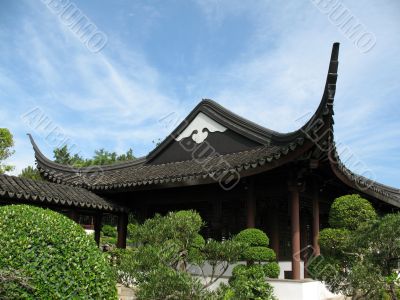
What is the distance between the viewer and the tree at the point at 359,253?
4.93m

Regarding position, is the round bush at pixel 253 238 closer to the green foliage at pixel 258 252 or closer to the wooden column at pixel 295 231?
the green foliage at pixel 258 252

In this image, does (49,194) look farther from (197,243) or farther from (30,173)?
(30,173)

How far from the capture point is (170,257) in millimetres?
5215

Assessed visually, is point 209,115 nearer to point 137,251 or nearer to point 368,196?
point 368,196

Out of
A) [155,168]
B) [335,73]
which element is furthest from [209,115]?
[335,73]

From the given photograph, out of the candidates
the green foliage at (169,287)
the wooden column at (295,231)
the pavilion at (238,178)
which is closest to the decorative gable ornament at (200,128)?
the pavilion at (238,178)

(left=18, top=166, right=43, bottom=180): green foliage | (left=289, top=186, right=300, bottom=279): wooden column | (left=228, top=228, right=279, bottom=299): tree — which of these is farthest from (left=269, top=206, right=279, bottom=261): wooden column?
(left=18, top=166, right=43, bottom=180): green foliage

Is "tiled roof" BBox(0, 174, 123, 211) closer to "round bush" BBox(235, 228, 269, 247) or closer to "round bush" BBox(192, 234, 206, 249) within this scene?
"round bush" BBox(192, 234, 206, 249)

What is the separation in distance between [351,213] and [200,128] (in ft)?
19.2

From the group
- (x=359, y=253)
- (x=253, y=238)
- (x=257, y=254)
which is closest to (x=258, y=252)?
(x=257, y=254)

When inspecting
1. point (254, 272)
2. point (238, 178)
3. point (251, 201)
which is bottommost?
point (254, 272)

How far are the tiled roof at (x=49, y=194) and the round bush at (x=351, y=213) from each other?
5684 millimetres

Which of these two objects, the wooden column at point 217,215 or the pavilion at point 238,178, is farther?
the wooden column at point 217,215

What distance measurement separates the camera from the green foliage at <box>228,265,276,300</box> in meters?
6.26
